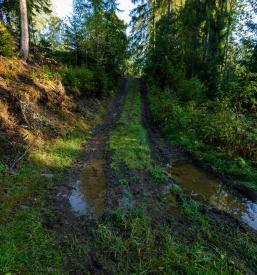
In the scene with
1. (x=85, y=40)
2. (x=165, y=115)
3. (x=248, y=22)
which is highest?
(x=248, y=22)

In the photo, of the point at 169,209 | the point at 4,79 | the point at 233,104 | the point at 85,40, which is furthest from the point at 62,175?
the point at 85,40

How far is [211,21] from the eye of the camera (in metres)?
23.2

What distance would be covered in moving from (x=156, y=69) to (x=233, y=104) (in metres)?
10.6

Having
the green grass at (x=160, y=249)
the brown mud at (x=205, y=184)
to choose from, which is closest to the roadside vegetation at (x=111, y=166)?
the green grass at (x=160, y=249)

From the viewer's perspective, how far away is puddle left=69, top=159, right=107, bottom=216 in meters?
5.18

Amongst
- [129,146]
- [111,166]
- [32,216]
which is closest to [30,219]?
[32,216]

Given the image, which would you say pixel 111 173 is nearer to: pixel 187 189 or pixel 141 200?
pixel 141 200

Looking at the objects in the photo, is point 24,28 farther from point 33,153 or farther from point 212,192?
point 212,192

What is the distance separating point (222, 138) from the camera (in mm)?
9195

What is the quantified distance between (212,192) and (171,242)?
2.92 m

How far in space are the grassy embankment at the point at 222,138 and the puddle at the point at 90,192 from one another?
3.89 m

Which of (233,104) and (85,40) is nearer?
(233,104)

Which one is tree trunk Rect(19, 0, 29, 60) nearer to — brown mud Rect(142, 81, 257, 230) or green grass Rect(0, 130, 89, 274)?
green grass Rect(0, 130, 89, 274)

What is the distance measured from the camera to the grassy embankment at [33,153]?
12.2ft
